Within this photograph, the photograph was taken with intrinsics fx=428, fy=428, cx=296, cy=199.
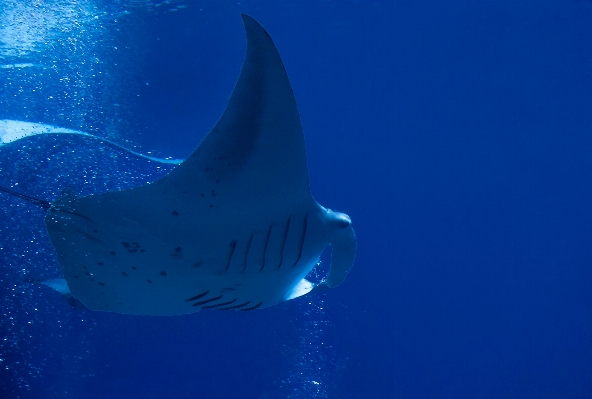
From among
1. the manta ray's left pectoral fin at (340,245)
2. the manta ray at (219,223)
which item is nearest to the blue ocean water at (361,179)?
the manta ray at (219,223)

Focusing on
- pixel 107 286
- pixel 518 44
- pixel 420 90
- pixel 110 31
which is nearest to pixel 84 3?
pixel 110 31

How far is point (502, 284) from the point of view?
11.2 metres

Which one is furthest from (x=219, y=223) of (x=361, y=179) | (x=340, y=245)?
(x=361, y=179)

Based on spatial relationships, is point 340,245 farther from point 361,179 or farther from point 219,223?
point 361,179

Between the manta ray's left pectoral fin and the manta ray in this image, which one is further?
the manta ray's left pectoral fin

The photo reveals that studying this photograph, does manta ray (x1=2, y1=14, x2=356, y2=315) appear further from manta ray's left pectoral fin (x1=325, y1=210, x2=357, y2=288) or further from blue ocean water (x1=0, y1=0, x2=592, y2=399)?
blue ocean water (x1=0, y1=0, x2=592, y2=399)

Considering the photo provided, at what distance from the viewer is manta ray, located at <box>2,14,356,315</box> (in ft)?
4.76

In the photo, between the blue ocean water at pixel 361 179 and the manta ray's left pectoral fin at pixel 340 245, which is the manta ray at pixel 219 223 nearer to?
the manta ray's left pectoral fin at pixel 340 245

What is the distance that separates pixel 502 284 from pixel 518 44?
20.7 feet

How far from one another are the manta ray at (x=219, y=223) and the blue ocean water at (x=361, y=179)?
4.95 m

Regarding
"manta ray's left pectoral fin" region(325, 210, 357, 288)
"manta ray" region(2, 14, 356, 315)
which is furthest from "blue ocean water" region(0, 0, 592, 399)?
"manta ray's left pectoral fin" region(325, 210, 357, 288)

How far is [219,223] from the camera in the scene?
5.47 ft

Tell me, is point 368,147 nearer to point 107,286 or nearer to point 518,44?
point 518,44

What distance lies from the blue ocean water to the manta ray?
495 centimetres
